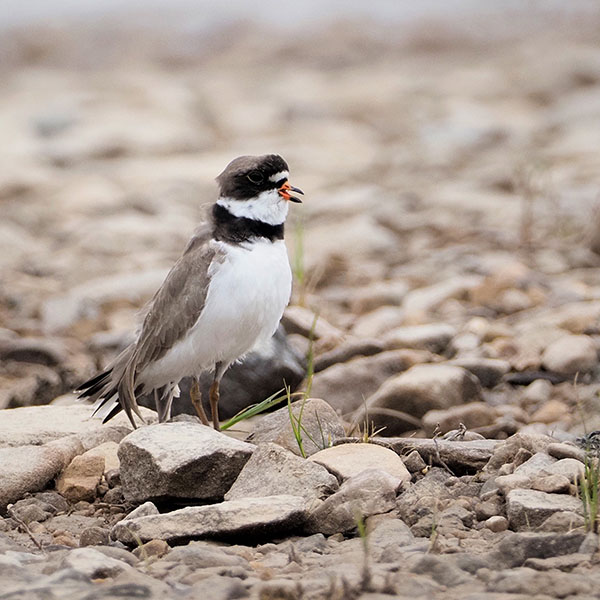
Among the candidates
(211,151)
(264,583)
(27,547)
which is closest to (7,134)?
(211,151)

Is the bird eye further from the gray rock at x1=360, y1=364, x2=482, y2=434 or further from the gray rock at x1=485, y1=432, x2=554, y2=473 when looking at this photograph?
the gray rock at x1=485, y1=432, x2=554, y2=473

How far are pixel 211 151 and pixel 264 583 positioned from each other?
36.2 feet

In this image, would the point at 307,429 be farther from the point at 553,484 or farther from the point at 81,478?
the point at 553,484

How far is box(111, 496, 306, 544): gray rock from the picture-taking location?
357cm

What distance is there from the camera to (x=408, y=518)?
12.1ft

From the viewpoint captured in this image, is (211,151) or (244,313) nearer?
(244,313)

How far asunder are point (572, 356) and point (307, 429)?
6.90 ft

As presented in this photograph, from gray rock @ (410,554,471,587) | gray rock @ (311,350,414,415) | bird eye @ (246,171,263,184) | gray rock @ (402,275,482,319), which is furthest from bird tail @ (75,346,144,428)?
gray rock @ (402,275,482,319)

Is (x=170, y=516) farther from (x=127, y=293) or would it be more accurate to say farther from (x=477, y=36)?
(x=477, y=36)

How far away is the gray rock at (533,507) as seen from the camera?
139 inches

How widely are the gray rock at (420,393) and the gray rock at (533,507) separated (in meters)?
1.76

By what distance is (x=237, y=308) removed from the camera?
4.81 metres

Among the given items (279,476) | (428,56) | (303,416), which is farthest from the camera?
(428,56)

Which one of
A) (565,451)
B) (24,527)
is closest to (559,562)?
(565,451)
